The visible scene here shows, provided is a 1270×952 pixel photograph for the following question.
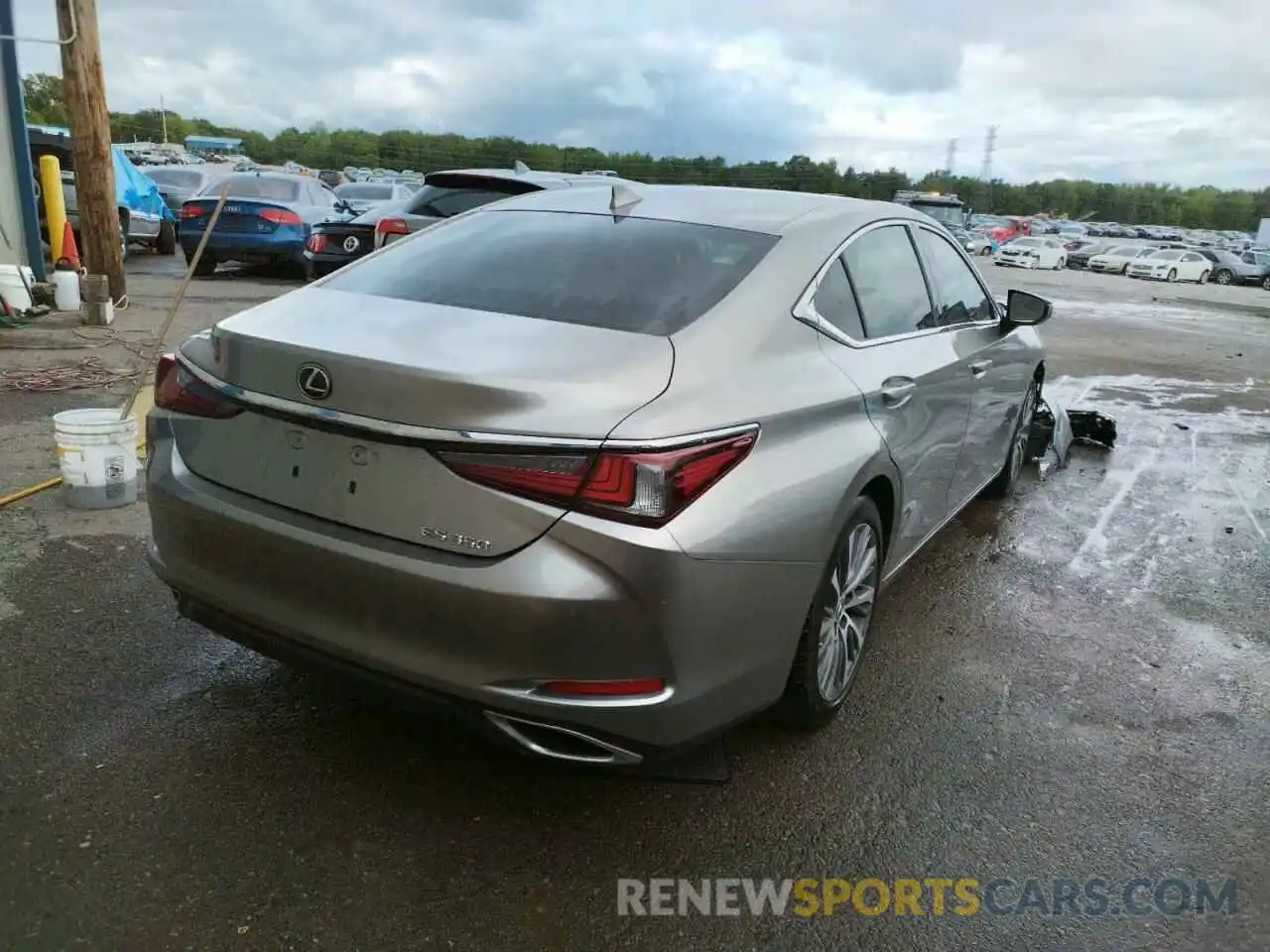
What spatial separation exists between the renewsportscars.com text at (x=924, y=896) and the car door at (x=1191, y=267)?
1674 inches

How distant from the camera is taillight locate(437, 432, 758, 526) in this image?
226cm

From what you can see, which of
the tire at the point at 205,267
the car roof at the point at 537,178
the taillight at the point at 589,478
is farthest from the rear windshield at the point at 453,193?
the taillight at the point at 589,478

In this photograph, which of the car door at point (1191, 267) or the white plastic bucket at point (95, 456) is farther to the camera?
the car door at point (1191, 267)

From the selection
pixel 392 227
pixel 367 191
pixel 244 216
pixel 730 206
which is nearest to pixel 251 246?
pixel 244 216

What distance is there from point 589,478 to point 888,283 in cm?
190

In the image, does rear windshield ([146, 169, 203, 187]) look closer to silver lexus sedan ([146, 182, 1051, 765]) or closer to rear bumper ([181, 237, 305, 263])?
rear bumper ([181, 237, 305, 263])

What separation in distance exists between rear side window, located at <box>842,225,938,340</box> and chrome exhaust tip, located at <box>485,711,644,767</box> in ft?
5.49

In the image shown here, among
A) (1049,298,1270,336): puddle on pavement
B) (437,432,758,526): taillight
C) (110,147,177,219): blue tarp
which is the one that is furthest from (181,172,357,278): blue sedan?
(1049,298,1270,336): puddle on pavement

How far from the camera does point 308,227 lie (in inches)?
571

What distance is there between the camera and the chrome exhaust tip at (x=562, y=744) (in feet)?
7.82

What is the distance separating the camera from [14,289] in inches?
384

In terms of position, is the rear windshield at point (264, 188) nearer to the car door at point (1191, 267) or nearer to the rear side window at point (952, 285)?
the rear side window at point (952, 285)

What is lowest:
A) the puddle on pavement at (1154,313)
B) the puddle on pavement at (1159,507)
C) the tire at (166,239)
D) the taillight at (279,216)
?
the puddle on pavement at (1154,313)

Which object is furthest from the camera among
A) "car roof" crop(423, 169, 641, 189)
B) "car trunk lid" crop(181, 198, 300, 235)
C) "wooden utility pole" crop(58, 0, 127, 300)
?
"car trunk lid" crop(181, 198, 300, 235)
